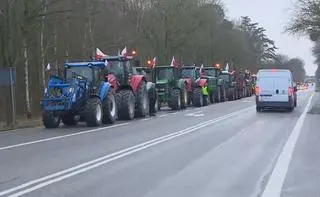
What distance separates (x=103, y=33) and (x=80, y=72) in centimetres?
2857

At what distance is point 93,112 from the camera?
74.6 ft

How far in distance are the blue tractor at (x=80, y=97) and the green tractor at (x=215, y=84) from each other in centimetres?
2016

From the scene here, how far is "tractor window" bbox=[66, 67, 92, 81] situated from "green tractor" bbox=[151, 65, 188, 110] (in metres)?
11.2

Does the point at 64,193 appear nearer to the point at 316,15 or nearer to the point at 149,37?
the point at 316,15

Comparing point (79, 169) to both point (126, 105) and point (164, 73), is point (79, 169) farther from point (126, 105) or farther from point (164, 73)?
point (164, 73)

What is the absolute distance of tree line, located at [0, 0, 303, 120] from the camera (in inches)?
1109

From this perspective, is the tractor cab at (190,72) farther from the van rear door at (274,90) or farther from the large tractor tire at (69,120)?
the large tractor tire at (69,120)

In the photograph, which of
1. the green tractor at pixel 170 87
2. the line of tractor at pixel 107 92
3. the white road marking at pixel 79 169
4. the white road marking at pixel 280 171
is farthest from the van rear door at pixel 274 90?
the white road marking at pixel 79 169

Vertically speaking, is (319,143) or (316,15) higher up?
(316,15)

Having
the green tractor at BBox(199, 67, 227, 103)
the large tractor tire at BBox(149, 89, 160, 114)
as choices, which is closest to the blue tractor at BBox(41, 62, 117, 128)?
the large tractor tire at BBox(149, 89, 160, 114)

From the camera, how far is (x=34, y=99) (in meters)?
38.3

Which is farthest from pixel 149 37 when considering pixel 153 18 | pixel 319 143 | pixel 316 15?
pixel 319 143

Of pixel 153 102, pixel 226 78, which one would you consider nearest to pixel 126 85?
pixel 153 102

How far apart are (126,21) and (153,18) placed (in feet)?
9.01
